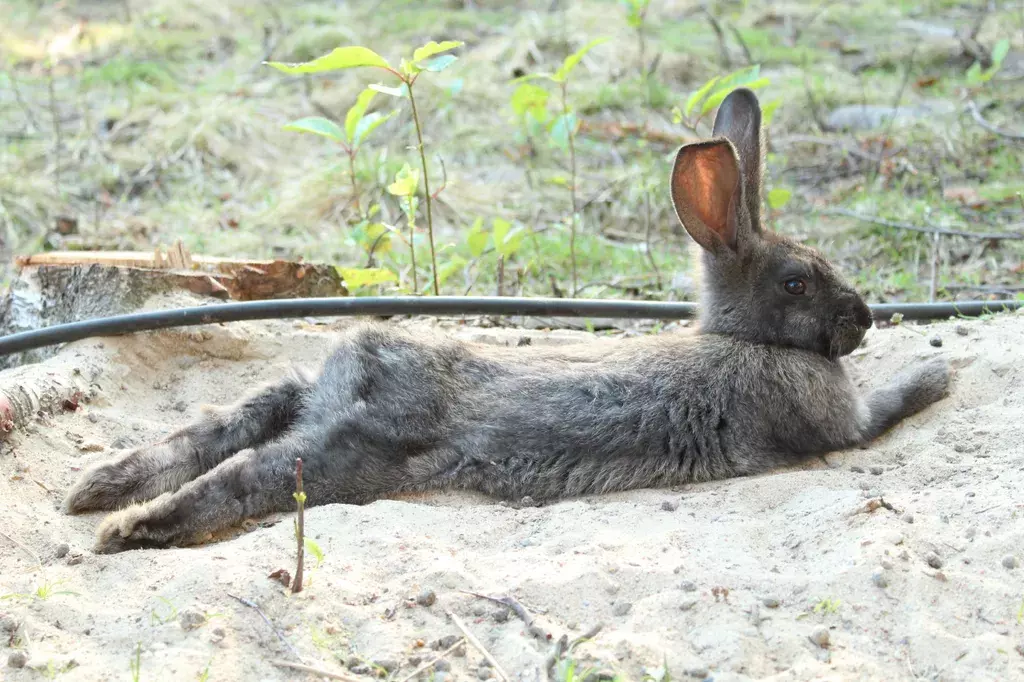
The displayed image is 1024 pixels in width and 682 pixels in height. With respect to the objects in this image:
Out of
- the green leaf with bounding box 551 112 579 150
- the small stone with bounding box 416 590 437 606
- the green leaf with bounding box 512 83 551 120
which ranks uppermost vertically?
the green leaf with bounding box 512 83 551 120

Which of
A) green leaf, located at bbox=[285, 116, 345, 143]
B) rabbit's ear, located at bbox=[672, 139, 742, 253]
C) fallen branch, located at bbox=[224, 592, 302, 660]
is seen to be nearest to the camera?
fallen branch, located at bbox=[224, 592, 302, 660]

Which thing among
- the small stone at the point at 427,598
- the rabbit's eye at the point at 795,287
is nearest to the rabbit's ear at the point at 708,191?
the rabbit's eye at the point at 795,287

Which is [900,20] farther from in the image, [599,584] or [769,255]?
[599,584]

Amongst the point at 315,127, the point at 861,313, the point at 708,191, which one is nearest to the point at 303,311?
the point at 315,127

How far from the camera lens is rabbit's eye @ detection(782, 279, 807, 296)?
4801mm

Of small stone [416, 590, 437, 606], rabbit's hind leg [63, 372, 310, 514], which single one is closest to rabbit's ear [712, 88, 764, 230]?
rabbit's hind leg [63, 372, 310, 514]

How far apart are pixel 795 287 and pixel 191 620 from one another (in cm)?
294

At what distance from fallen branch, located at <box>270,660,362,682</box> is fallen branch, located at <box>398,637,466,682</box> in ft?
0.42

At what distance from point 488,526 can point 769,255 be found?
1.86 meters

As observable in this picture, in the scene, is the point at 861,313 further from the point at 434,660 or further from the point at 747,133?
the point at 434,660

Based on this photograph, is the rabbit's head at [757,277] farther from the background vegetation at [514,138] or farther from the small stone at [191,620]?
the small stone at [191,620]

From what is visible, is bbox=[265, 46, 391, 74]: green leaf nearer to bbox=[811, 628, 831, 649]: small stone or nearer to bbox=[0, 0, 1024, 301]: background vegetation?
bbox=[0, 0, 1024, 301]: background vegetation

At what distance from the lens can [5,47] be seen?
12.7 metres

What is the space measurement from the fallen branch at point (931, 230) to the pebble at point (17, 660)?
583cm
